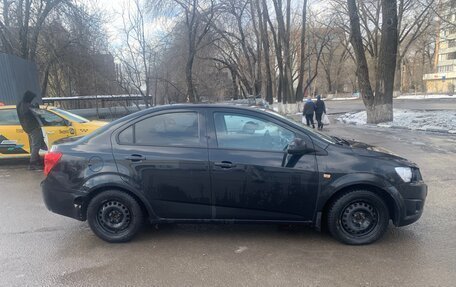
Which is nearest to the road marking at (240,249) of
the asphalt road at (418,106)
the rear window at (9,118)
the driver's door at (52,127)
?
the driver's door at (52,127)

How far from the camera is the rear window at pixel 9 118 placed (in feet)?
29.8

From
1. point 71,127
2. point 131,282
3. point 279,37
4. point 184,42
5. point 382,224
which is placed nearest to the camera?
point 131,282

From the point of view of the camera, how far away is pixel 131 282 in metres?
3.42

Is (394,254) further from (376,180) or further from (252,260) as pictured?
(252,260)

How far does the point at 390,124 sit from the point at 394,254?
48.1ft

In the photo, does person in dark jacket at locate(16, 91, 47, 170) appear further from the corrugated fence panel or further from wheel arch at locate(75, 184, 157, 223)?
the corrugated fence panel

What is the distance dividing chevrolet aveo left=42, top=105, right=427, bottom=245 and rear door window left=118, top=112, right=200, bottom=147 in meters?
0.01

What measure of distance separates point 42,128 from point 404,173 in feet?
26.4

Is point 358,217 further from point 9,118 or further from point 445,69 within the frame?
point 445,69

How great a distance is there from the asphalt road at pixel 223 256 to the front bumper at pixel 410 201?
0.30 meters

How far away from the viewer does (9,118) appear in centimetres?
913

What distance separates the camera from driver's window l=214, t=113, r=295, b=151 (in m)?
4.11

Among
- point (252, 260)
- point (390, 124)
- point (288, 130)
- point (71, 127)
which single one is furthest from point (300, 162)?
point (390, 124)

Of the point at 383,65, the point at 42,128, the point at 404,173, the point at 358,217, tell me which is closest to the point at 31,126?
the point at 42,128
